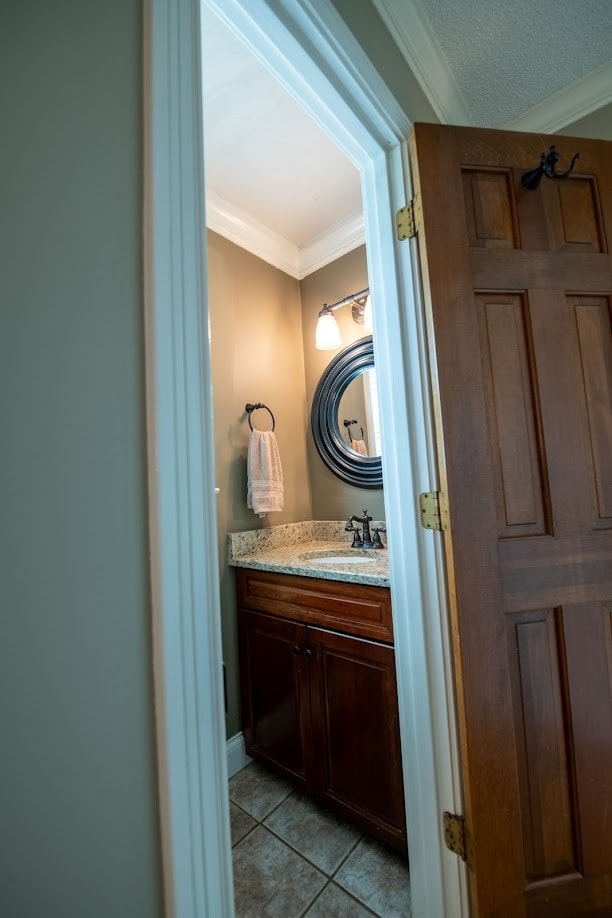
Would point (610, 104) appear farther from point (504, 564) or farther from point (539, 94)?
point (504, 564)

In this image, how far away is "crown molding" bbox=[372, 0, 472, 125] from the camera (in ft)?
3.51

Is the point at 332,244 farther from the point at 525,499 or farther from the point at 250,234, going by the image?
the point at 525,499

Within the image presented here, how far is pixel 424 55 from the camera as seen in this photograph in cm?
120

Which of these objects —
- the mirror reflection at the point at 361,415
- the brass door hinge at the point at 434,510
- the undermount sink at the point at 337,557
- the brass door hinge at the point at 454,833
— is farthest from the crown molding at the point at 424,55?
the brass door hinge at the point at 454,833

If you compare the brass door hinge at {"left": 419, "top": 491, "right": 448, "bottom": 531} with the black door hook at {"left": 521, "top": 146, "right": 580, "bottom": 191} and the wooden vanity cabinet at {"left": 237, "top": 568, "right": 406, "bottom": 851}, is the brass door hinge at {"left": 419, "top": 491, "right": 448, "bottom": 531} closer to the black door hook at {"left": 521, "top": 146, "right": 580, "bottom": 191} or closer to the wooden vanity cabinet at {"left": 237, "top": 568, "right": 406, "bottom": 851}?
the wooden vanity cabinet at {"left": 237, "top": 568, "right": 406, "bottom": 851}

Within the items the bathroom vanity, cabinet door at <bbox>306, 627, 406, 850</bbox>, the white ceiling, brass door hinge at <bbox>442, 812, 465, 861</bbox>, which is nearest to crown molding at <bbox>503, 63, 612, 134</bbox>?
the white ceiling

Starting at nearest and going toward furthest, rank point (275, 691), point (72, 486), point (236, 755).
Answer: point (72, 486), point (275, 691), point (236, 755)

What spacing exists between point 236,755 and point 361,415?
5.68ft

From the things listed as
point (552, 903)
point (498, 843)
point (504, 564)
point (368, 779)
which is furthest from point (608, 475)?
point (368, 779)

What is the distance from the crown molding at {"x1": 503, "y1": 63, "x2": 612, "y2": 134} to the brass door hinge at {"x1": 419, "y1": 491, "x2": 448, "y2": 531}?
5.30 feet

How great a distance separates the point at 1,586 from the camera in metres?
0.33

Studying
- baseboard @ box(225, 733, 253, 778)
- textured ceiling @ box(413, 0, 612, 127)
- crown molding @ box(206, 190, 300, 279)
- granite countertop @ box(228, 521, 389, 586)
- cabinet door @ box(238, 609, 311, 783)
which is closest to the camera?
textured ceiling @ box(413, 0, 612, 127)

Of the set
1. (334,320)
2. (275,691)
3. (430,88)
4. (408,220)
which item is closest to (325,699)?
(275,691)

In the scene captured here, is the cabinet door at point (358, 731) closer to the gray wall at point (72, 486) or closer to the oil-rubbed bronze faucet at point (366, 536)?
the oil-rubbed bronze faucet at point (366, 536)
